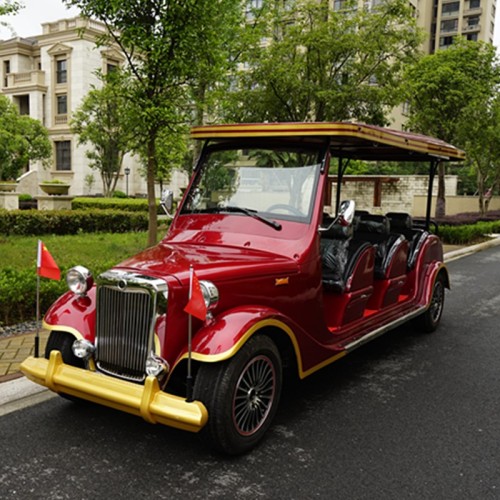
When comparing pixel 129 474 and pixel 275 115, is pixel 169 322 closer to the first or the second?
pixel 129 474

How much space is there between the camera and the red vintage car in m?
3.39

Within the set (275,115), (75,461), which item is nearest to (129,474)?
(75,461)

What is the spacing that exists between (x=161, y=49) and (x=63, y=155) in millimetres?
41283

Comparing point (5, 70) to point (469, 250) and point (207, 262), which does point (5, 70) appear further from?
point (207, 262)

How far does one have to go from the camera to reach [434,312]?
22.5ft

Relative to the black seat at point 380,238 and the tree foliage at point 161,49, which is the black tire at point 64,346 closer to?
the black seat at point 380,238

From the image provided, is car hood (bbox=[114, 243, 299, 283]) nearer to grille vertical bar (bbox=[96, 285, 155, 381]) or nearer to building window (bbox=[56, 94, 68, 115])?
grille vertical bar (bbox=[96, 285, 155, 381])

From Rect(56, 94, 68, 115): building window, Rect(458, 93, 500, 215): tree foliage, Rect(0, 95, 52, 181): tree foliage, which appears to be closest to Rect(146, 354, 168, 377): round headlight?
Rect(458, 93, 500, 215): tree foliage

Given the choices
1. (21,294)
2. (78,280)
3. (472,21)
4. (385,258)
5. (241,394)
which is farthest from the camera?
(472,21)

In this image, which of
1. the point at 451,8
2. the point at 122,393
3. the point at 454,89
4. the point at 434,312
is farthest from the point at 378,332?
the point at 451,8

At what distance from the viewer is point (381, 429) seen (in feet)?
13.2

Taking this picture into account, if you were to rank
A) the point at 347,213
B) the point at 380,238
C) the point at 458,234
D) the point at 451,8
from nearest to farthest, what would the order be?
the point at 347,213 < the point at 380,238 < the point at 458,234 < the point at 451,8

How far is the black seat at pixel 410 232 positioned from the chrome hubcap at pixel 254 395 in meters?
3.28

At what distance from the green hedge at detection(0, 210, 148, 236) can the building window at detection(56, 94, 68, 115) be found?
34.3m
